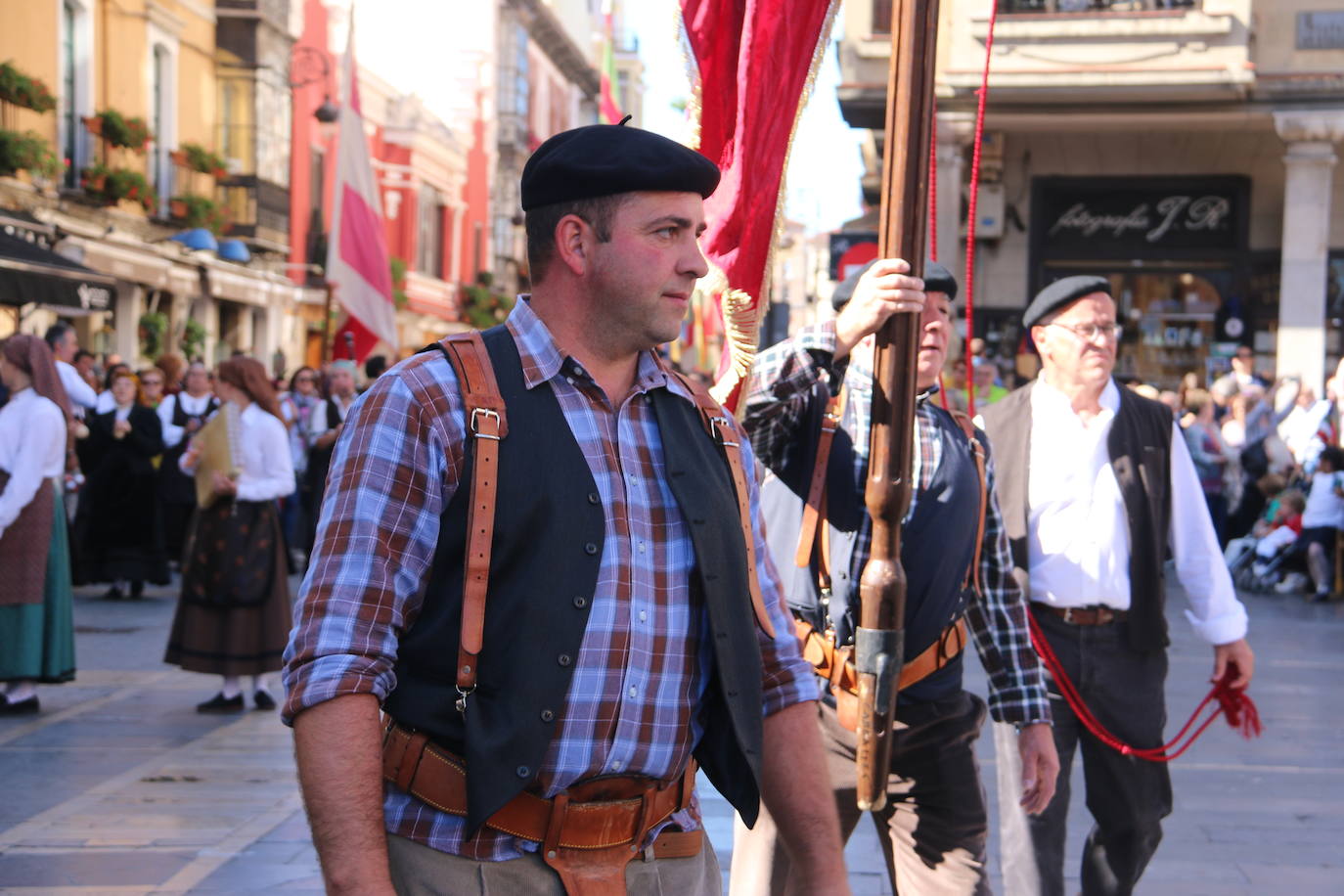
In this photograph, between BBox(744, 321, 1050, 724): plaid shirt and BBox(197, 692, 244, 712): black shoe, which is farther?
BBox(197, 692, 244, 712): black shoe

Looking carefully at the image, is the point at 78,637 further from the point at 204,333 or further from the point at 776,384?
the point at 204,333

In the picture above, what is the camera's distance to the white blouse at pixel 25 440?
8617mm

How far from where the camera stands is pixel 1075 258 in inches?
845

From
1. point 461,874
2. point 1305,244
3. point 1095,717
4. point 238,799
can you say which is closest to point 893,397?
point 461,874

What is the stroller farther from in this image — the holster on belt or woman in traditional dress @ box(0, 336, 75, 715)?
the holster on belt

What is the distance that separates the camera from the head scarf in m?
8.75

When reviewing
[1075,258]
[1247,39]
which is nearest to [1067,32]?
[1247,39]

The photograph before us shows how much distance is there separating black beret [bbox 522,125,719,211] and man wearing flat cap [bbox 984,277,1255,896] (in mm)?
2738

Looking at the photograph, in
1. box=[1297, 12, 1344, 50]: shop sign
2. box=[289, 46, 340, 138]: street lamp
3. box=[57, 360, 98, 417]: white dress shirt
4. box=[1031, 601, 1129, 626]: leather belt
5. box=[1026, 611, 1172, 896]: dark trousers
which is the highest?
box=[289, 46, 340, 138]: street lamp

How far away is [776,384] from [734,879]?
1302 millimetres

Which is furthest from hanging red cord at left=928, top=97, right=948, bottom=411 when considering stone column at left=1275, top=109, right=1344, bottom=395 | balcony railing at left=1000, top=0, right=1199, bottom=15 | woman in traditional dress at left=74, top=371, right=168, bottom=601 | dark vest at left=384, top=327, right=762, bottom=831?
stone column at left=1275, top=109, right=1344, bottom=395

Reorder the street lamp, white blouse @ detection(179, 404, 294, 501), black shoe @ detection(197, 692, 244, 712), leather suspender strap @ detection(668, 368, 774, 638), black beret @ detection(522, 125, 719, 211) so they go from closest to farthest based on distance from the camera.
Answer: black beret @ detection(522, 125, 719, 211), leather suspender strap @ detection(668, 368, 774, 638), black shoe @ detection(197, 692, 244, 712), white blouse @ detection(179, 404, 294, 501), the street lamp

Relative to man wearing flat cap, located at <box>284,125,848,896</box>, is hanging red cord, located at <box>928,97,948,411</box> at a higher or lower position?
higher

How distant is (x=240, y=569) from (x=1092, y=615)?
5.54m
